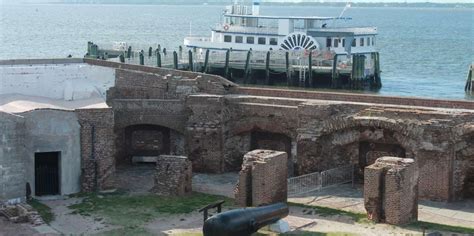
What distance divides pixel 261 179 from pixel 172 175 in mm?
3010

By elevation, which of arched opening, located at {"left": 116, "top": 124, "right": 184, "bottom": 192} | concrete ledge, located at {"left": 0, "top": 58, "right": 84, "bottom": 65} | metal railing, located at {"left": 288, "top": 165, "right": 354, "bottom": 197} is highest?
concrete ledge, located at {"left": 0, "top": 58, "right": 84, "bottom": 65}

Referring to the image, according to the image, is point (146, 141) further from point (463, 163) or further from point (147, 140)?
point (463, 163)

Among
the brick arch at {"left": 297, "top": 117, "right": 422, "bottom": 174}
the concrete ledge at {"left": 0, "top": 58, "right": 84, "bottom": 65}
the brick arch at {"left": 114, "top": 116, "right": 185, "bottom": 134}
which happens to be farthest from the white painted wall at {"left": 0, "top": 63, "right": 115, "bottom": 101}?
the brick arch at {"left": 297, "top": 117, "right": 422, "bottom": 174}

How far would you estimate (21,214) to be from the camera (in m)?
20.5

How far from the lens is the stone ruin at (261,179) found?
21.3m

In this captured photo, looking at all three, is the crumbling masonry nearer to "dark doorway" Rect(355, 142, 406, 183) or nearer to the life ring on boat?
"dark doorway" Rect(355, 142, 406, 183)

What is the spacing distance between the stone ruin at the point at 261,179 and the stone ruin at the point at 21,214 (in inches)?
200

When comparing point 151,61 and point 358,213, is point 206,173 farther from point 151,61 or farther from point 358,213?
point 151,61

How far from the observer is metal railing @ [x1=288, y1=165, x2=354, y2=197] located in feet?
78.2

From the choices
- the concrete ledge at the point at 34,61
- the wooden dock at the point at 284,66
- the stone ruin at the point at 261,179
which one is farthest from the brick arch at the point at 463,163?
the wooden dock at the point at 284,66

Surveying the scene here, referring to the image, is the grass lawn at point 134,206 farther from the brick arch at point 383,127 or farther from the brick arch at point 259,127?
the brick arch at point 383,127

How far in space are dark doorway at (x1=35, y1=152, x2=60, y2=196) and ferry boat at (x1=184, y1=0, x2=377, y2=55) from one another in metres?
34.2

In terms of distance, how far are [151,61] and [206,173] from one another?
92.8 feet

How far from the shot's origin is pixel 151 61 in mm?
53969
